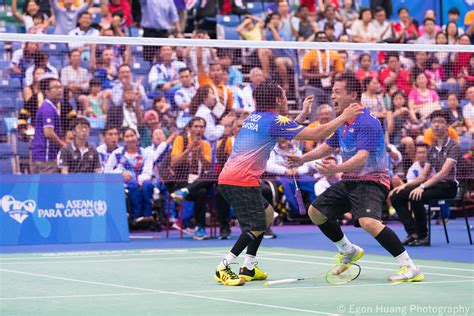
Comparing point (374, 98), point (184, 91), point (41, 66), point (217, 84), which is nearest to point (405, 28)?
point (374, 98)

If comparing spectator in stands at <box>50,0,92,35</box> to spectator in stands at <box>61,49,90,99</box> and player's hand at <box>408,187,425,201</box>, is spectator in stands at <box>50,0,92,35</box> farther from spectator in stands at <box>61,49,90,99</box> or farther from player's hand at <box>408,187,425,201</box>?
player's hand at <box>408,187,425,201</box>

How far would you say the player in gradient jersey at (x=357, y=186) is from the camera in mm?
11445

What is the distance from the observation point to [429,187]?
16.8 meters

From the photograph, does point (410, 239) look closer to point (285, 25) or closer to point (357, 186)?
point (357, 186)

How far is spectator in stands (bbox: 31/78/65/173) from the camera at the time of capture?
1852cm

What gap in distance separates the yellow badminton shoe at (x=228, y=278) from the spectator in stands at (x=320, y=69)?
9580 millimetres

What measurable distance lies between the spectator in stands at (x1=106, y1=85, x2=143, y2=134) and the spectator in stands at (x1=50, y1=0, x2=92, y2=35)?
444 cm

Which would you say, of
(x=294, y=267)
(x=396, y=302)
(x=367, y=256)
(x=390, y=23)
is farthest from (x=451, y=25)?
(x=396, y=302)

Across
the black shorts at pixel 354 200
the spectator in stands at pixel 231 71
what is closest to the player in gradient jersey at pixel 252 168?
the black shorts at pixel 354 200

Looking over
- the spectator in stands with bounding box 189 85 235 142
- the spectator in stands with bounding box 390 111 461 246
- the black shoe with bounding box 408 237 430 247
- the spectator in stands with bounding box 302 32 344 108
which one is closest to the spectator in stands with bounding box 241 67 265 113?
the spectator in stands with bounding box 189 85 235 142

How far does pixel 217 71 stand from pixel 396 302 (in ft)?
38.1

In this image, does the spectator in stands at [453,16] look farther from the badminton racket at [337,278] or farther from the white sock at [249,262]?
the white sock at [249,262]

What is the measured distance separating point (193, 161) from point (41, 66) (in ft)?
12.9

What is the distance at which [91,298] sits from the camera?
33.5ft
